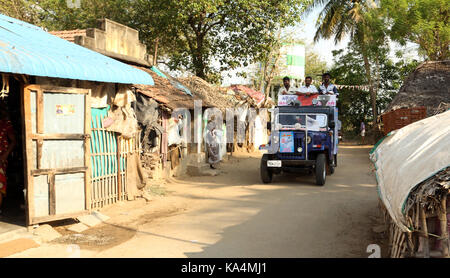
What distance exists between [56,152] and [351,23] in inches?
991

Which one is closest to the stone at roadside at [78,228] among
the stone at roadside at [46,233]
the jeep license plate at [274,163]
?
the stone at roadside at [46,233]

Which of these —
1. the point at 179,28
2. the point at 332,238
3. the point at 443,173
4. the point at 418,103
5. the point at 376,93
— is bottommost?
the point at 332,238

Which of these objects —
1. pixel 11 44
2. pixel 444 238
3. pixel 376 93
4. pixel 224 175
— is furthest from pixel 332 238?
pixel 376 93

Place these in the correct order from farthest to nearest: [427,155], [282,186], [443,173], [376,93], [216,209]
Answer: [376,93]
[282,186]
[216,209]
[427,155]
[443,173]

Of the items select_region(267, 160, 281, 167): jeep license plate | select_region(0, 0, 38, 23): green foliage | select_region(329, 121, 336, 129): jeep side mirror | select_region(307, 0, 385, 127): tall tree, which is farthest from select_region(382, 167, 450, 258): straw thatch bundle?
select_region(307, 0, 385, 127): tall tree

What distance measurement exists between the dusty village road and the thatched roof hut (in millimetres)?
5954

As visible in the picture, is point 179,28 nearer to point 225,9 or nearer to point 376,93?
point 225,9

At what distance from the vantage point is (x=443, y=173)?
11.3 feet

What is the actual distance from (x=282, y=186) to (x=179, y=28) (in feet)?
35.9

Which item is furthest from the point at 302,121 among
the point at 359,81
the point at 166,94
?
the point at 359,81

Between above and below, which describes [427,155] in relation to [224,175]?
above

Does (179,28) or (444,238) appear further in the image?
(179,28)

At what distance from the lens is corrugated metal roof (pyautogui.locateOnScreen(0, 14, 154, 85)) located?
17.8 feet

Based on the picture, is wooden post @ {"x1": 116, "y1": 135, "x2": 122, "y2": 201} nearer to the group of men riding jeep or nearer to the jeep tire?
the jeep tire
